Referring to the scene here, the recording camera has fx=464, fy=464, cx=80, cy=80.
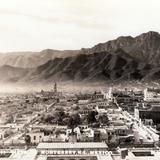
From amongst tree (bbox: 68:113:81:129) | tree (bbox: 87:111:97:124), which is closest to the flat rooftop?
tree (bbox: 68:113:81:129)

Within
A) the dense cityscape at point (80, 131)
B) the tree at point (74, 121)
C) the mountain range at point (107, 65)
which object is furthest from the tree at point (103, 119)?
the mountain range at point (107, 65)

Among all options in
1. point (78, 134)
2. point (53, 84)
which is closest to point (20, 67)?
point (53, 84)

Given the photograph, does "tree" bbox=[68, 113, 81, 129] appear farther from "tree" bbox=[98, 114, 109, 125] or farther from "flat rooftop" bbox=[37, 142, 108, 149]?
"flat rooftop" bbox=[37, 142, 108, 149]

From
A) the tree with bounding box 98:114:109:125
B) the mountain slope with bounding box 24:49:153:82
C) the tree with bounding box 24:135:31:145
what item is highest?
the mountain slope with bounding box 24:49:153:82

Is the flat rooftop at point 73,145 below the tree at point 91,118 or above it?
below

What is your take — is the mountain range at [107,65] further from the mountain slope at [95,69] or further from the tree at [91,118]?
the tree at [91,118]

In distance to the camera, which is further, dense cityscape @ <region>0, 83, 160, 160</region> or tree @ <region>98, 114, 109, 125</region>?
tree @ <region>98, 114, 109, 125</region>

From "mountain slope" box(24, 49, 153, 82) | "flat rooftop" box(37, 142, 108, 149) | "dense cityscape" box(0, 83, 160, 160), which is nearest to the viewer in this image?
"dense cityscape" box(0, 83, 160, 160)
